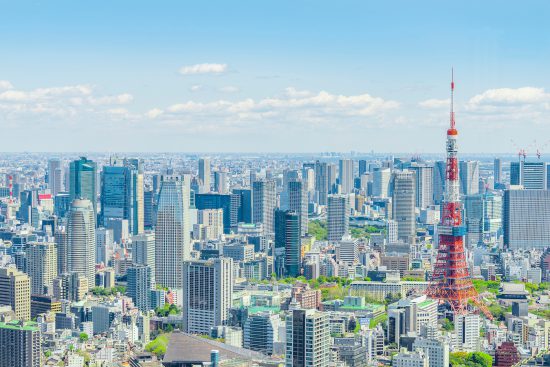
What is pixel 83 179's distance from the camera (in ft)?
87.2

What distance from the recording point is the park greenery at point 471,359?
10875 mm

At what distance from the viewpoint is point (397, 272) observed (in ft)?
58.6

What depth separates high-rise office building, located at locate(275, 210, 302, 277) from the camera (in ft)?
62.2

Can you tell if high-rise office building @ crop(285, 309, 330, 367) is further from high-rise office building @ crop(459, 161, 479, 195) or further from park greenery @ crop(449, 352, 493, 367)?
high-rise office building @ crop(459, 161, 479, 195)

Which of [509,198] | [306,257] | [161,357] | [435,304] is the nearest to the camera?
[161,357]

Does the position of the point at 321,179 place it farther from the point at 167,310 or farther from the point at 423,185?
the point at 167,310

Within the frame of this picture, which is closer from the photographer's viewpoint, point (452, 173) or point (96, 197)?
point (452, 173)

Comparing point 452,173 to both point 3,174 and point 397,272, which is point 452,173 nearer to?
point 397,272

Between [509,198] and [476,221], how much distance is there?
0.90 meters

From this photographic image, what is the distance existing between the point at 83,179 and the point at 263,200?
485 centimetres

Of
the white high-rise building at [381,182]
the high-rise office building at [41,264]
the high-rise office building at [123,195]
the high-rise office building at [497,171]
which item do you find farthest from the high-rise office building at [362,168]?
the high-rise office building at [41,264]

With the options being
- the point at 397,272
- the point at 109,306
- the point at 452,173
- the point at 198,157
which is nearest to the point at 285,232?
the point at 397,272

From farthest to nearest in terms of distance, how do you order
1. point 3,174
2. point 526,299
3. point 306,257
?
point 3,174 → point 306,257 → point 526,299

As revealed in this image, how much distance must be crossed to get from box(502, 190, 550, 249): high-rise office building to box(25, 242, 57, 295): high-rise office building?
31.0 ft
